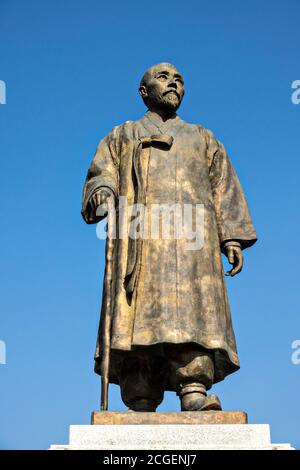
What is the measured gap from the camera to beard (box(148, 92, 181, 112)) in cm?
1016

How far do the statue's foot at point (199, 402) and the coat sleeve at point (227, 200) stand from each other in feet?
6.02

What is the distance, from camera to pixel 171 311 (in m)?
8.80

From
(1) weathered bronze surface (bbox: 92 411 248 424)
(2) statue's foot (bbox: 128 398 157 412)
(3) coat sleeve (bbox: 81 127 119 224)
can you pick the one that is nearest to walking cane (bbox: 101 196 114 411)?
(3) coat sleeve (bbox: 81 127 119 224)

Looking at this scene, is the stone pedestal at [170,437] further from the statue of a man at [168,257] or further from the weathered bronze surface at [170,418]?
the statue of a man at [168,257]

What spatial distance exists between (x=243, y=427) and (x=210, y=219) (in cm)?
264

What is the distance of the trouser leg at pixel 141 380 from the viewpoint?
29.3 ft

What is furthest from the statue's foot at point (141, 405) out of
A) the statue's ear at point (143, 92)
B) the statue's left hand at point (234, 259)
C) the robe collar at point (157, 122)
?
the statue's ear at point (143, 92)

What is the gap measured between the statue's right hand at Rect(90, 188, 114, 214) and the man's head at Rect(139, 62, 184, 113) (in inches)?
53.1

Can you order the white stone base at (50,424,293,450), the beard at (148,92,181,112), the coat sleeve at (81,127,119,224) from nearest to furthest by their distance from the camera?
the white stone base at (50,424,293,450), the coat sleeve at (81,127,119,224), the beard at (148,92,181,112)

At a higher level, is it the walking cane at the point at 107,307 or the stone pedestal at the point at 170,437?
the walking cane at the point at 107,307

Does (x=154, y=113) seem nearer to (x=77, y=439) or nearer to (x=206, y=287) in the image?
(x=206, y=287)

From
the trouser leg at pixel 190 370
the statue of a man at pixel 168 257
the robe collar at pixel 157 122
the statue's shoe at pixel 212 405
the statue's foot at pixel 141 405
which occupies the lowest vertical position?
the statue's shoe at pixel 212 405

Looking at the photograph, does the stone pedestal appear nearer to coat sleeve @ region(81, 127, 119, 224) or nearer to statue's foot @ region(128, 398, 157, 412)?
Answer: statue's foot @ region(128, 398, 157, 412)
